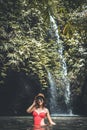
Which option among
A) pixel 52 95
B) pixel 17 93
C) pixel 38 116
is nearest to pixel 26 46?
pixel 17 93

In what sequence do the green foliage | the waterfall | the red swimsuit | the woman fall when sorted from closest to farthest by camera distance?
the woman → the red swimsuit → the green foliage → the waterfall

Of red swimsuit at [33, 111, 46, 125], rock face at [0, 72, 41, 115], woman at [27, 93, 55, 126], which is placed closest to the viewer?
woman at [27, 93, 55, 126]

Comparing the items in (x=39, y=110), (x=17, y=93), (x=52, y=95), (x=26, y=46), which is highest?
(x=26, y=46)

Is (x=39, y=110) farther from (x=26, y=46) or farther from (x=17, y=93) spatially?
(x=17, y=93)

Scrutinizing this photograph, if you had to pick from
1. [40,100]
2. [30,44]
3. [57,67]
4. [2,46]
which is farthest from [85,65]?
[40,100]

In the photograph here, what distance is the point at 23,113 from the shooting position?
128 ft

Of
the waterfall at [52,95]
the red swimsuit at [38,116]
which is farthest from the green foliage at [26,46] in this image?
the red swimsuit at [38,116]

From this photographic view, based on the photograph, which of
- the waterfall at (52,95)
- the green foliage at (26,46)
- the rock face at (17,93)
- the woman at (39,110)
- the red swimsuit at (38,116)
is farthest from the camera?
the waterfall at (52,95)

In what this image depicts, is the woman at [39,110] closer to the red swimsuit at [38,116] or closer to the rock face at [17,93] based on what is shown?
the red swimsuit at [38,116]

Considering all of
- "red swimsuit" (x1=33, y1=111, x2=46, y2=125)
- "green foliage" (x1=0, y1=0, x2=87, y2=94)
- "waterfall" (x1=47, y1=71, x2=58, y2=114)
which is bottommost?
"waterfall" (x1=47, y1=71, x2=58, y2=114)

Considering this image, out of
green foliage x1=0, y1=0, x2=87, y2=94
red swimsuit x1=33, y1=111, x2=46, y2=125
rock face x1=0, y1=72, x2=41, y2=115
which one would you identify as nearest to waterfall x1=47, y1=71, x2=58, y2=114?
rock face x1=0, y1=72, x2=41, y2=115

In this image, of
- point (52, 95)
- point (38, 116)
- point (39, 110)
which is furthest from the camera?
point (52, 95)

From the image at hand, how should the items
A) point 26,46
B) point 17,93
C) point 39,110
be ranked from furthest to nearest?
1. point 17,93
2. point 26,46
3. point 39,110

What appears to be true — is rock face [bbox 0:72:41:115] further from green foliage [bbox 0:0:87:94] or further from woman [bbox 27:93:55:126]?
woman [bbox 27:93:55:126]
